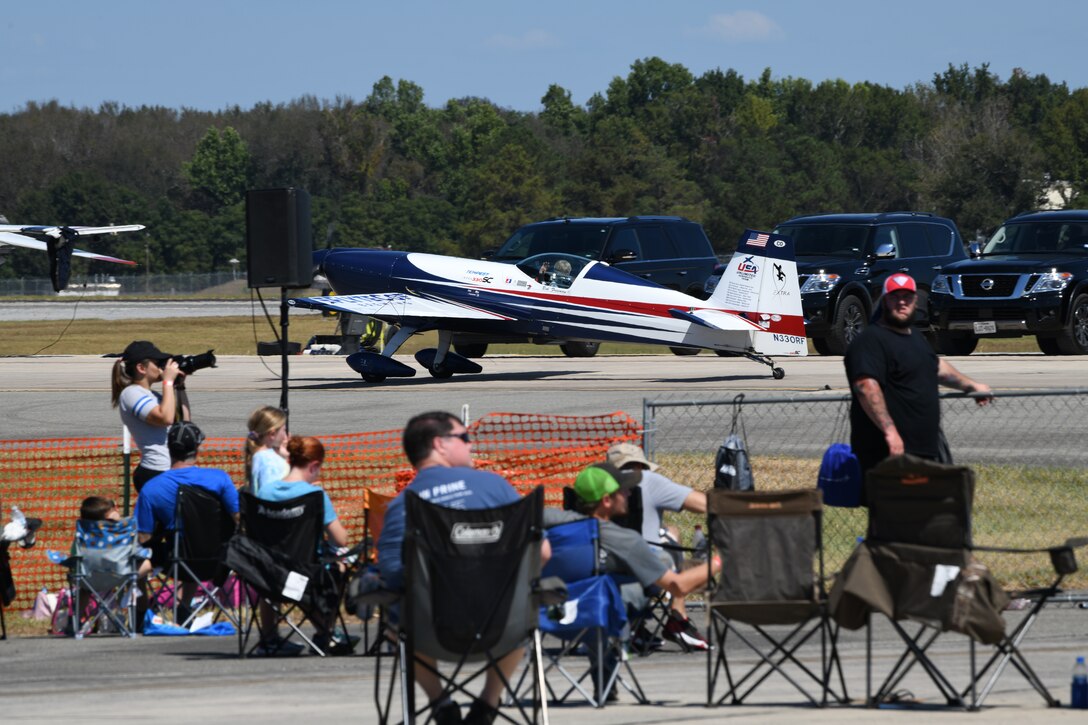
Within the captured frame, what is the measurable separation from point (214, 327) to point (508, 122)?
111m

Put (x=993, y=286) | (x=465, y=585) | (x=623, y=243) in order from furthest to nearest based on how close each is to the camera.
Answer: (x=623, y=243)
(x=993, y=286)
(x=465, y=585)

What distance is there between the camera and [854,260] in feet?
74.6

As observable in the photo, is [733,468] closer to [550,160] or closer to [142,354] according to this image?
[142,354]

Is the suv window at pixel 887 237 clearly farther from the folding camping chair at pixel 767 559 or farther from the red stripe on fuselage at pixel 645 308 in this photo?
the folding camping chair at pixel 767 559

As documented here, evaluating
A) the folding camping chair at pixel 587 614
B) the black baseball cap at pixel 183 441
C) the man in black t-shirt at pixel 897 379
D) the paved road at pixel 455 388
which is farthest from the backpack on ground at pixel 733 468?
the paved road at pixel 455 388

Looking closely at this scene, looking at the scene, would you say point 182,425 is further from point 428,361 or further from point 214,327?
point 214,327

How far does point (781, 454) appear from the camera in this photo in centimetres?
1323

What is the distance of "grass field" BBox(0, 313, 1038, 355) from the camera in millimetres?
28819

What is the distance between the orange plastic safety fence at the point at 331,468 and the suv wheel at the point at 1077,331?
9226 mm

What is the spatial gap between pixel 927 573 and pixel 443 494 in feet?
6.35

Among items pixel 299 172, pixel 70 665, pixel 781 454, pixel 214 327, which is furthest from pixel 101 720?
pixel 299 172

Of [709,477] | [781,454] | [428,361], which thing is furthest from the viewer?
[428,361]

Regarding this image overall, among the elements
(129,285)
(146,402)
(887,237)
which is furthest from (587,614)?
(129,285)

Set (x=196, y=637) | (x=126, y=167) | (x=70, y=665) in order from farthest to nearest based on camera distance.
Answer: (x=126, y=167) < (x=196, y=637) < (x=70, y=665)
